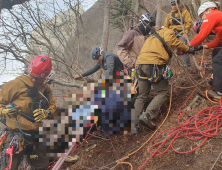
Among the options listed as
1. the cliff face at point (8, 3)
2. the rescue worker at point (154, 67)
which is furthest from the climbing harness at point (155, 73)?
the cliff face at point (8, 3)

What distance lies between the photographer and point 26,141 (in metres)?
3.52

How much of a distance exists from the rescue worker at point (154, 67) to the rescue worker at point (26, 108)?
6.14 ft

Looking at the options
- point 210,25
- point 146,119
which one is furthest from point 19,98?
point 210,25

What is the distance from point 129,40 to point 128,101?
132 centimetres

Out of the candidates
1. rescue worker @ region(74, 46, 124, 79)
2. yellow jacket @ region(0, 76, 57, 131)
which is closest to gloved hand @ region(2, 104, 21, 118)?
yellow jacket @ region(0, 76, 57, 131)

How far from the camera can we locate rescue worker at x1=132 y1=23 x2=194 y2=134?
2855 mm

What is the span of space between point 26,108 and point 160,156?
101 inches

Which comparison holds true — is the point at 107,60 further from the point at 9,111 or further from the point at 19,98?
the point at 9,111

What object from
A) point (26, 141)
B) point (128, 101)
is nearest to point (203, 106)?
point (128, 101)

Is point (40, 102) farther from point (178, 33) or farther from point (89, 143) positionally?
point (178, 33)

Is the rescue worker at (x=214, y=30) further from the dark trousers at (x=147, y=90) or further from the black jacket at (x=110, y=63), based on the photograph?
the black jacket at (x=110, y=63)

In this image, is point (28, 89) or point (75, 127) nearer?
point (75, 127)

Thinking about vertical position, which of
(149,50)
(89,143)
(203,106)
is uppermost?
(149,50)

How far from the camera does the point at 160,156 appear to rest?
8.09 feet
